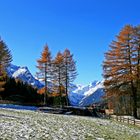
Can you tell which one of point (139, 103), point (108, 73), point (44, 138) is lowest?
point (44, 138)

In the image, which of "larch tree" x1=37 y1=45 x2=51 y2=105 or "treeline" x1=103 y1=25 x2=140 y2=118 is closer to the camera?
"treeline" x1=103 y1=25 x2=140 y2=118

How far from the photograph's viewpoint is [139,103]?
6075 centimetres

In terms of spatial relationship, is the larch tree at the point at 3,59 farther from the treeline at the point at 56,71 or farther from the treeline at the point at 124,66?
the treeline at the point at 124,66

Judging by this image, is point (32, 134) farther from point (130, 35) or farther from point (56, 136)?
point (130, 35)

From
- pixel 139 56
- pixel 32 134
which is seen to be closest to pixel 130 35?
pixel 139 56

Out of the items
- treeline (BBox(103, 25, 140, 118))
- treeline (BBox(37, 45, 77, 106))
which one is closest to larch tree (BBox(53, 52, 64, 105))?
treeline (BBox(37, 45, 77, 106))

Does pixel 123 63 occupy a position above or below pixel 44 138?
above

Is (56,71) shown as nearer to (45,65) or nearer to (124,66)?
(45,65)

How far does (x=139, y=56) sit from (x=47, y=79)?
91.1 feet

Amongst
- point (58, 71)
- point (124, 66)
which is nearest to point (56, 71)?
point (58, 71)

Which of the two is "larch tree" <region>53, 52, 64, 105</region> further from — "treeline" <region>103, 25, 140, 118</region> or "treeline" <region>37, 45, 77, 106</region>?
"treeline" <region>103, 25, 140, 118</region>

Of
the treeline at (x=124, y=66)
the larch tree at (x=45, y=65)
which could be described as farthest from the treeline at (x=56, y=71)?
the treeline at (x=124, y=66)

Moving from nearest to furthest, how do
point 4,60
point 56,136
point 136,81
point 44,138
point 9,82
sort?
point 44,138, point 56,136, point 136,81, point 4,60, point 9,82

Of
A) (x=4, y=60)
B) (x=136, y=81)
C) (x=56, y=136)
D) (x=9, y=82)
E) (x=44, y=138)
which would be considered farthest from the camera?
(x=9, y=82)
